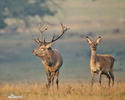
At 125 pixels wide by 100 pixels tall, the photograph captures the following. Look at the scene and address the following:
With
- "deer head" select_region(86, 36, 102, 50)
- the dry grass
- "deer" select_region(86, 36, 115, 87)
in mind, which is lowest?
the dry grass

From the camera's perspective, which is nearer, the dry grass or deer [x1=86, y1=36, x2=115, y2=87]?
the dry grass

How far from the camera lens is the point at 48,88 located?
17094 mm

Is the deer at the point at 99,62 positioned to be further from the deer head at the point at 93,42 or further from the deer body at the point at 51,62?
the deer body at the point at 51,62

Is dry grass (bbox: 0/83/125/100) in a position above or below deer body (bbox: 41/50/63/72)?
below

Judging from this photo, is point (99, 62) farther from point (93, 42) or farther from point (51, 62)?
point (51, 62)

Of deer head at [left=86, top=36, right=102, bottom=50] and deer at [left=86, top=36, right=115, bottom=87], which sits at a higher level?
deer head at [left=86, top=36, right=102, bottom=50]

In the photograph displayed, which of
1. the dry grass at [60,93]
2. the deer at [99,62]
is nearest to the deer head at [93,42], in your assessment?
the deer at [99,62]

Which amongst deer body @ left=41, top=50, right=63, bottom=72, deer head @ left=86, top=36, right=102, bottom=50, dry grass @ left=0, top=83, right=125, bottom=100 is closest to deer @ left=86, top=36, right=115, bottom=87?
deer head @ left=86, top=36, right=102, bottom=50

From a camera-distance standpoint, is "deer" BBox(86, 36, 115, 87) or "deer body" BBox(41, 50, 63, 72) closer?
"deer body" BBox(41, 50, 63, 72)

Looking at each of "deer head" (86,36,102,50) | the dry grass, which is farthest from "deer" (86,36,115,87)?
the dry grass

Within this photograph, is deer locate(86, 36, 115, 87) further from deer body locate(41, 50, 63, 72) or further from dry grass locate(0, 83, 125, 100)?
dry grass locate(0, 83, 125, 100)

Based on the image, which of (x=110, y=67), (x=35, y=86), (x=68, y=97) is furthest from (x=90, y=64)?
(x=68, y=97)

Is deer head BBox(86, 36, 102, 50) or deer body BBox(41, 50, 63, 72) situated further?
deer head BBox(86, 36, 102, 50)

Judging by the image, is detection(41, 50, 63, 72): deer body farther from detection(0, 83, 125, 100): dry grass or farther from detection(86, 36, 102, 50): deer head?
detection(86, 36, 102, 50): deer head
